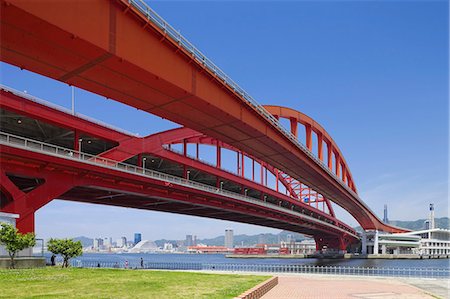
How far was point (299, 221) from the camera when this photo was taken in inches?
3708

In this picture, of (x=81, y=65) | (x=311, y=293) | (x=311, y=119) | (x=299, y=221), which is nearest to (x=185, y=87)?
(x=81, y=65)

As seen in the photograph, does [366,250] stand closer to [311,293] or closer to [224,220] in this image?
[224,220]

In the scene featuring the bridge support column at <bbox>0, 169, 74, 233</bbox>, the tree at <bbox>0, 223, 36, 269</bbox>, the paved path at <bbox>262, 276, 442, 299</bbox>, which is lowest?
the paved path at <bbox>262, 276, 442, 299</bbox>

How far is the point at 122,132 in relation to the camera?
45375 millimetres

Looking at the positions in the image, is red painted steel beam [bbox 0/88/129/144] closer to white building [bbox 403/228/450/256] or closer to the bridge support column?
the bridge support column

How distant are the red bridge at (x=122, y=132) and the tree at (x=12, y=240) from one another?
2.78 metres

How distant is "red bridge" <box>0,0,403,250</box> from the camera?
530 inches

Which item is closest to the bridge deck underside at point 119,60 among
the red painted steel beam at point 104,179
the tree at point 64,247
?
the red painted steel beam at point 104,179

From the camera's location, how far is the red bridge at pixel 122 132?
1346 cm

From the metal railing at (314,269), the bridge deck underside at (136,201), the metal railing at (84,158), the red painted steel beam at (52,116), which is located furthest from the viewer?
the bridge deck underside at (136,201)

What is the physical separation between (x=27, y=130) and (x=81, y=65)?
2954 cm

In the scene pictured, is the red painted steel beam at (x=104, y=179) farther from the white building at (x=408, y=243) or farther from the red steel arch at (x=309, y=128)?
the white building at (x=408, y=243)

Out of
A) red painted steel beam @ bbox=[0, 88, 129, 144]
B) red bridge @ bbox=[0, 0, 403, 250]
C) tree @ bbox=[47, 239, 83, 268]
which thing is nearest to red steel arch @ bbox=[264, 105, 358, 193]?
red bridge @ bbox=[0, 0, 403, 250]

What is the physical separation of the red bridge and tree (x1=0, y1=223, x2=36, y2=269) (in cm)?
278
